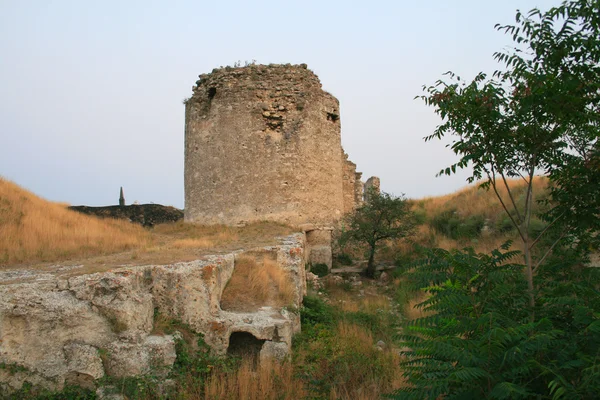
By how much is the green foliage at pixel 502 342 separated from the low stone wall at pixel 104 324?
2.17m

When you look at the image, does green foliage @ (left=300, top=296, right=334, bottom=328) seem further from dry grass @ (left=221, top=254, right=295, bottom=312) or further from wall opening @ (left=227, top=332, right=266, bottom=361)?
wall opening @ (left=227, top=332, right=266, bottom=361)

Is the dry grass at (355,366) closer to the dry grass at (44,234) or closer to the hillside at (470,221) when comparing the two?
the dry grass at (44,234)

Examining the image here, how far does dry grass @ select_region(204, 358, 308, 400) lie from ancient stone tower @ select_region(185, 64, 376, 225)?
6796 millimetres

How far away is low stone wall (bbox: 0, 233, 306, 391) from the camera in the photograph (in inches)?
156

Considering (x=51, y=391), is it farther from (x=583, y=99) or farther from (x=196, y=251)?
(x=583, y=99)

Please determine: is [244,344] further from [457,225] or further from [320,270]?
[457,225]

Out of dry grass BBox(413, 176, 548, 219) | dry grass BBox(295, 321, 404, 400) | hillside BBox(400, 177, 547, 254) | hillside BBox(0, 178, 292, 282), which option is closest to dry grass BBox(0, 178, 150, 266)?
hillside BBox(0, 178, 292, 282)

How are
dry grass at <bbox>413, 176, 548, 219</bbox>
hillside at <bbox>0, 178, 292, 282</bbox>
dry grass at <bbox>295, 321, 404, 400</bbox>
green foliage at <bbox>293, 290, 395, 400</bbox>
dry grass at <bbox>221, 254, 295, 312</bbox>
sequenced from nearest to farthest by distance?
dry grass at <bbox>295, 321, 404, 400</bbox> → green foliage at <bbox>293, 290, 395, 400</bbox> → dry grass at <bbox>221, 254, 295, 312</bbox> → hillside at <bbox>0, 178, 292, 282</bbox> → dry grass at <bbox>413, 176, 548, 219</bbox>

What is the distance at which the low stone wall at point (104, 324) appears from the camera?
13.0ft

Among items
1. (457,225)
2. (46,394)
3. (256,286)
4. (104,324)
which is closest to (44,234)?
(256,286)

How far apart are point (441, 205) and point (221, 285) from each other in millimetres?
13173

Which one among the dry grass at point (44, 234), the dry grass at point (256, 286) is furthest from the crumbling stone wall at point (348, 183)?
the dry grass at point (256, 286)

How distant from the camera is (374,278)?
1211 cm

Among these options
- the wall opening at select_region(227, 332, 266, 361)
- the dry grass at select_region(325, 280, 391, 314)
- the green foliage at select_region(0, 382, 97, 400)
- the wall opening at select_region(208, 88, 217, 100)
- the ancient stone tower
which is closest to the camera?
the green foliage at select_region(0, 382, 97, 400)
